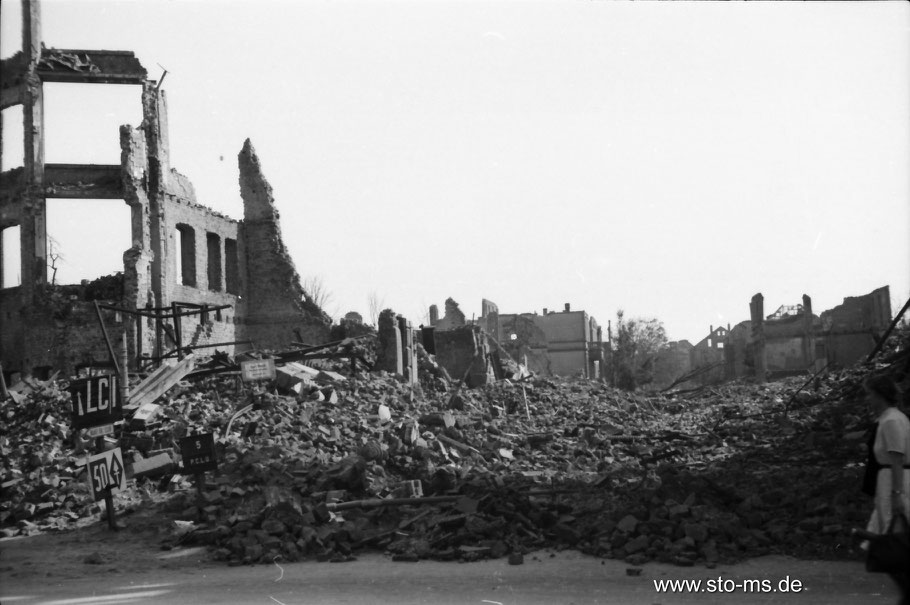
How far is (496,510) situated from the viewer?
29.2ft

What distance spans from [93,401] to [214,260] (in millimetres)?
18921

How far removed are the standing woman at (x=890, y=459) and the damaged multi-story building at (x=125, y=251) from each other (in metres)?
19.8

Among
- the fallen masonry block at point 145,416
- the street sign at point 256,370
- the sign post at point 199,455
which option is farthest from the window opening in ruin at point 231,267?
the sign post at point 199,455

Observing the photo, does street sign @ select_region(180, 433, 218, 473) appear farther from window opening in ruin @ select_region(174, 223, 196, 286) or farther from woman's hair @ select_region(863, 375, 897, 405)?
window opening in ruin @ select_region(174, 223, 196, 286)

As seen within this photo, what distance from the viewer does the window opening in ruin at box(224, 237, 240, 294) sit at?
92.7 ft

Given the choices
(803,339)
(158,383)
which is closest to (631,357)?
(803,339)

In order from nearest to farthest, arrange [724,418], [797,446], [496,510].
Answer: [496,510] < [797,446] < [724,418]

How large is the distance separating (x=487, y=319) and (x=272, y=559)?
36.1m

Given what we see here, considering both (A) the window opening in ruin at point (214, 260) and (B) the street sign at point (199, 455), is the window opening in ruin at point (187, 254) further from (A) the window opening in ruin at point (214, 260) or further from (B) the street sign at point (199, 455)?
(B) the street sign at point (199, 455)

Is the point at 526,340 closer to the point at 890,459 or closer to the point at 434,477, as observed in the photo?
the point at 434,477

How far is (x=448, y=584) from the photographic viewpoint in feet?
23.2

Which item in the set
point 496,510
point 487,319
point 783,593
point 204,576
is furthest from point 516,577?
point 487,319

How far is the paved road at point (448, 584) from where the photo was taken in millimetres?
6492

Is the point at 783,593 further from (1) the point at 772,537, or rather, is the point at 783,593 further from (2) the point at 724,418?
(2) the point at 724,418
